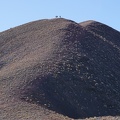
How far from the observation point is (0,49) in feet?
164

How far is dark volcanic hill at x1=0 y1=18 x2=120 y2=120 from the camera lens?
1444 inches

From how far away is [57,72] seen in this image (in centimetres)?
4147

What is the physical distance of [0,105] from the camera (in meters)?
35.4

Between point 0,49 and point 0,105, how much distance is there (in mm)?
15374

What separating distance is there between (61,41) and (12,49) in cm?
500

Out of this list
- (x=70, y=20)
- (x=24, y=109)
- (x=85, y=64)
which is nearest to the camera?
(x=24, y=109)

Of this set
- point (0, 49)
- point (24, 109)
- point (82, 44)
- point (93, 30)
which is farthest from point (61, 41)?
point (24, 109)

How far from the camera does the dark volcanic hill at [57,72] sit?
36.7 m

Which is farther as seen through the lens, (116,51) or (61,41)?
(116,51)

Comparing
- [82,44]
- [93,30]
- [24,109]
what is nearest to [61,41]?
[82,44]

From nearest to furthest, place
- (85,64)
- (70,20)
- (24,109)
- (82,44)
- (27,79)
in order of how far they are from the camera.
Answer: (24,109) < (27,79) < (85,64) < (82,44) < (70,20)

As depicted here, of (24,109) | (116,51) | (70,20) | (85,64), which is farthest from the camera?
(70,20)

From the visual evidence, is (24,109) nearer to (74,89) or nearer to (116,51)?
(74,89)

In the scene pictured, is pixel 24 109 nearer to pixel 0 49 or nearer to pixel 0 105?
pixel 0 105
